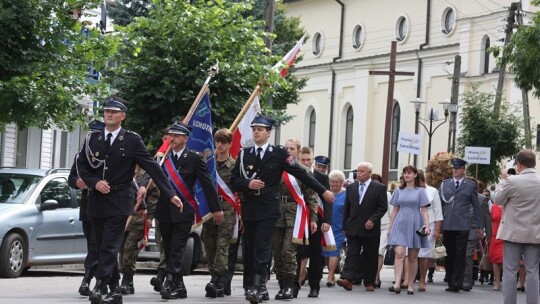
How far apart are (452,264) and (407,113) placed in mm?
45988

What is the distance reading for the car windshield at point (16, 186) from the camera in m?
20.7

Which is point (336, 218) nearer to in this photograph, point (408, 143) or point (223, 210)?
point (223, 210)

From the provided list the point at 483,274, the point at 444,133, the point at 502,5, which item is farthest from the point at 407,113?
the point at 483,274

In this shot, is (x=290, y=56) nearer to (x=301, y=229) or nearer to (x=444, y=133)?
(x=301, y=229)

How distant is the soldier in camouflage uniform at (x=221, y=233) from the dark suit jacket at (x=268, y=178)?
2.49 ft

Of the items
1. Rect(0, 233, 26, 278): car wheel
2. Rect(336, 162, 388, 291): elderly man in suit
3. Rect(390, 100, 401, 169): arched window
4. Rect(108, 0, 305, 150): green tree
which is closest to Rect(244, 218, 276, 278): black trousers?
Rect(336, 162, 388, 291): elderly man in suit

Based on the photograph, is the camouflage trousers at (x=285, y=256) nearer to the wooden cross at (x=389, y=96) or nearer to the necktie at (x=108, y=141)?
the necktie at (x=108, y=141)

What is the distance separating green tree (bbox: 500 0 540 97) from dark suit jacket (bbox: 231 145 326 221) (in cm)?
1543

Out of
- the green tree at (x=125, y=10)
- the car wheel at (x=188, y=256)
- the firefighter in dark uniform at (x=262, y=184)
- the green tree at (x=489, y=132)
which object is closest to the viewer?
the firefighter in dark uniform at (x=262, y=184)

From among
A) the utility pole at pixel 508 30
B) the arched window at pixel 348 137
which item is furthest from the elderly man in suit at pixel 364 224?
the arched window at pixel 348 137

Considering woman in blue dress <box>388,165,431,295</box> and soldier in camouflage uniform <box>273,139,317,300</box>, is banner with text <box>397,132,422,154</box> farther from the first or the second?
soldier in camouflage uniform <box>273,139,317,300</box>

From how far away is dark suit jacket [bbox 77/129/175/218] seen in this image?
13.6 metres

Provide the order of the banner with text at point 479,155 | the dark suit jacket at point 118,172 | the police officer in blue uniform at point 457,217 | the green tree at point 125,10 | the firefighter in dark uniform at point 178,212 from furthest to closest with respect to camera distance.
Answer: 1. the green tree at point 125,10
2. the banner with text at point 479,155
3. the police officer in blue uniform at point 457,217
4. the firefighter in dark uniform at point 178,212
5. the dark suit jacket at point 118,172

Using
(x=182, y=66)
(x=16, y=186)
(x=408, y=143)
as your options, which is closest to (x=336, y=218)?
(x=16, y=186)
